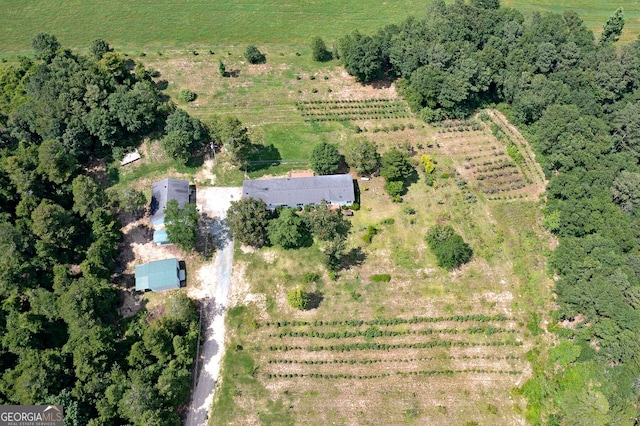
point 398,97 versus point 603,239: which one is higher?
point 398,97

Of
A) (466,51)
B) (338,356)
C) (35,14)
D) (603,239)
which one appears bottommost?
(338,356)

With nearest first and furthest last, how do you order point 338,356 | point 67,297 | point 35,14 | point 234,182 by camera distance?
point 67,297 < point 338,356 < point 234,182 < point 35,14

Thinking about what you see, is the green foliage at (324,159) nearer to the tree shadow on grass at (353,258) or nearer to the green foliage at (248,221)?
the green foliage at (248,221)

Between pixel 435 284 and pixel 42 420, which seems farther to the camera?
pixel 435 284

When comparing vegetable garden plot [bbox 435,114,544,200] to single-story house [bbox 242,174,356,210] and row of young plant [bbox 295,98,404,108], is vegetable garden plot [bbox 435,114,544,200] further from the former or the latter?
single-story house [bbox 242,174,356,210]

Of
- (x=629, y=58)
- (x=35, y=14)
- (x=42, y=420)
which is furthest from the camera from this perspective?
(x=35, y=14)

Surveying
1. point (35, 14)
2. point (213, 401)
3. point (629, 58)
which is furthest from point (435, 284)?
point (35, 14)

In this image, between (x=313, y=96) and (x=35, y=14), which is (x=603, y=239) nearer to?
(x=313, y=96)
